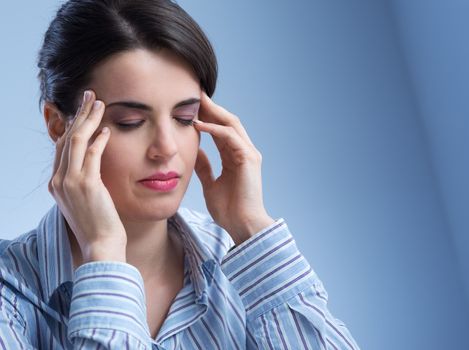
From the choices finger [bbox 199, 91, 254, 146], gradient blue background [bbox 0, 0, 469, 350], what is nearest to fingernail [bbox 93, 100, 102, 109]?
finger [bbox 199, 91, 254, 146]

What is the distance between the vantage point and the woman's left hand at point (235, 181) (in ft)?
5.07

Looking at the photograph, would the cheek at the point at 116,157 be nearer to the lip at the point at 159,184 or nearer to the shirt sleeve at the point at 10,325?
the lip at the point at 159,184

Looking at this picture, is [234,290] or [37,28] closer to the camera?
[234,290]

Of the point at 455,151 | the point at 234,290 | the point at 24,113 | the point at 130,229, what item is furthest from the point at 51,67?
the point at 455,151

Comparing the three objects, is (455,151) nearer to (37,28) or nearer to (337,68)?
(337,68)

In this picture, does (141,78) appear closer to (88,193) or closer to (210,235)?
(88,193)

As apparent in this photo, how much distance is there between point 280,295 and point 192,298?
0.20m

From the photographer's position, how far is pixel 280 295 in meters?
1.45

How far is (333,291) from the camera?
2523 millimetres

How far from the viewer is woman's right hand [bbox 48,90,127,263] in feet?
4.43

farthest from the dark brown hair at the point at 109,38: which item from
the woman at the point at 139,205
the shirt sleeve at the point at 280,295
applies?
the shirt sleeve at the point at 280,295

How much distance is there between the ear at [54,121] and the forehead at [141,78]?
125 mm

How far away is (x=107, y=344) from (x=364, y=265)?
142cm

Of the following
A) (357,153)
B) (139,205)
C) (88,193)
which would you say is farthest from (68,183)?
(357,153)
